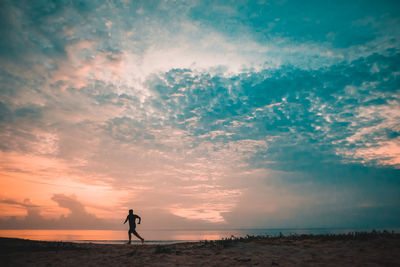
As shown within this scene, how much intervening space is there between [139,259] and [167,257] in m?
1.33

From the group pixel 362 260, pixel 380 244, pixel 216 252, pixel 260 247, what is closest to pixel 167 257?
pixel 216 252

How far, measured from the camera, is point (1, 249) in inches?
478

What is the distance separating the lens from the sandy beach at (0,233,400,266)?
9.07 meters

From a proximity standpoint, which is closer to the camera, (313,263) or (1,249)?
(313,263)

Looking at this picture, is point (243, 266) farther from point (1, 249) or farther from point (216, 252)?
point (1, 249)

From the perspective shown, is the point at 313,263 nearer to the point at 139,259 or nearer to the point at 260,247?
the point at 260,247

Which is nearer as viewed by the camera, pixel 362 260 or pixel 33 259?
pixel 362 260

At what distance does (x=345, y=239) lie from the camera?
40.1 ft

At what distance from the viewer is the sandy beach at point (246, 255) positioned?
9.07 m

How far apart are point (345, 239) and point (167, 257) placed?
376 inches

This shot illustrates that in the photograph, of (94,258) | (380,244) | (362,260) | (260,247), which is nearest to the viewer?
(362,260)

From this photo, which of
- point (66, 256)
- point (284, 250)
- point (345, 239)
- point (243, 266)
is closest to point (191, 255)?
point (243, 266)

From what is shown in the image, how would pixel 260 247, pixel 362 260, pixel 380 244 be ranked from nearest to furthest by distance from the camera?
pixel 362 260
pixel 380 244
pixel 260 247

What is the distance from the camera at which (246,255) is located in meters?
10.7
